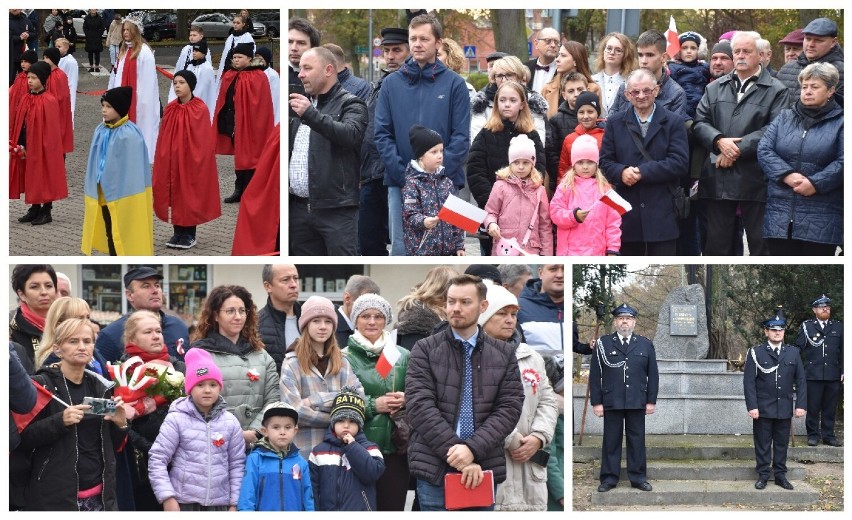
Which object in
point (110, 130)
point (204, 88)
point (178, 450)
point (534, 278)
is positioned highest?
point (204, 88)

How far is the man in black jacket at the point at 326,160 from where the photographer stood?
22.2 feet

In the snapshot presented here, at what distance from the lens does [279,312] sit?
641 cm

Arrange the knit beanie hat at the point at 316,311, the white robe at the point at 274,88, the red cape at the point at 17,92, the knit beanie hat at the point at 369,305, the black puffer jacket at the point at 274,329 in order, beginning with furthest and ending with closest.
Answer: the white robe at the point at 274,88
the red cape at the point at 17,92
the black puffer jacket at the point at 274,329
the knit beanie hat at the point at 369,305
the knit beanie hat at the point at 316,311

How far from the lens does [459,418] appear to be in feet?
19.4

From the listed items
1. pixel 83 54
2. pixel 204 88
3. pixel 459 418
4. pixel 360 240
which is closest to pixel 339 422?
pixel 459 418

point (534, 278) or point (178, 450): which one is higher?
point (534, 278)

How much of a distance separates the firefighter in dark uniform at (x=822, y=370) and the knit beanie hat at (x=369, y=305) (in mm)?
3019

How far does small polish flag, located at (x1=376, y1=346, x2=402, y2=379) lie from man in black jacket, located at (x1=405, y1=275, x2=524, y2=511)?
0.48ft

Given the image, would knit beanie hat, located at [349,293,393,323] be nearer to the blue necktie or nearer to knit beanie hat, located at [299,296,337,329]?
knit beanie hat, located at [299,296,337,329]

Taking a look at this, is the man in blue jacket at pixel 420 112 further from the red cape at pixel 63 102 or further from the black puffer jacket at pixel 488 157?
the red cape at pixel 63 102

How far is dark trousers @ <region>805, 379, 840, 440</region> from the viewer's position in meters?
8.27

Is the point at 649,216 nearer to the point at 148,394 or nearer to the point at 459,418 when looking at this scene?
the point at 459,418

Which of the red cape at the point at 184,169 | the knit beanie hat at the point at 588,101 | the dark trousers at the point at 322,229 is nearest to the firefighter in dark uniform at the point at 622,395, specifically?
the knit beanie hat at the point at 588,101

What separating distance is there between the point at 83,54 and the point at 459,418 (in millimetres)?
6455
